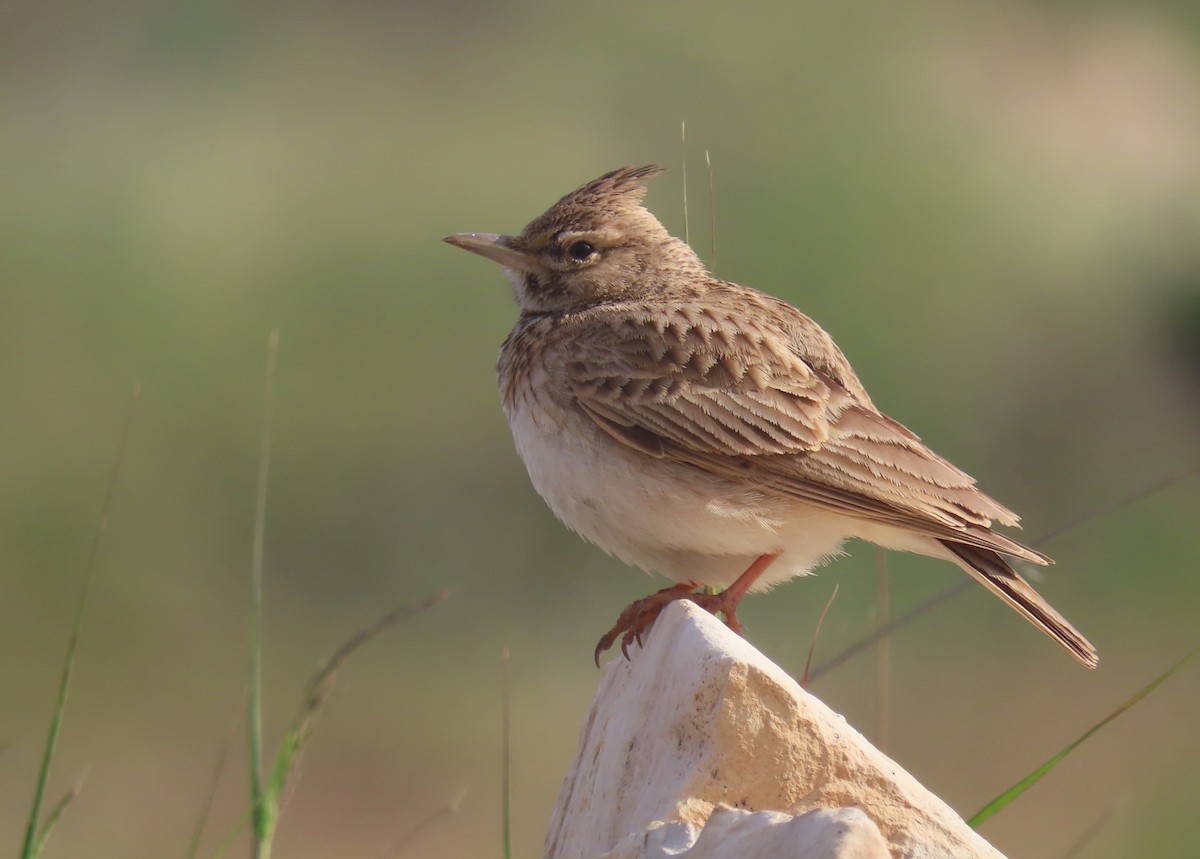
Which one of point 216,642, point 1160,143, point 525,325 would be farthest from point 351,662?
point 1160,143

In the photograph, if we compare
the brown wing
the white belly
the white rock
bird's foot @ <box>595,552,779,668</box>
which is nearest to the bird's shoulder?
the brown wing

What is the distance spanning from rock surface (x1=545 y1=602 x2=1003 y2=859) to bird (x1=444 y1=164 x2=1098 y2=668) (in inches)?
36.8

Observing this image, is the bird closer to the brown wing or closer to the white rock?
the brown wing

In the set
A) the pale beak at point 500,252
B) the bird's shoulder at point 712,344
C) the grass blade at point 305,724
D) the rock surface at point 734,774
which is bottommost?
the grass blade at point 305,724

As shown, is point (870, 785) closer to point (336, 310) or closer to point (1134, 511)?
point (336, 310)

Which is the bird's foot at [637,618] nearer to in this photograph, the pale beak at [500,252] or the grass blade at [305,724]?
the grass blade at [305,724]

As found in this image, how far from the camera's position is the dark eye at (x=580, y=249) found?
6.54 m

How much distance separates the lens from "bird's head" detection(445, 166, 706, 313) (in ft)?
21.4

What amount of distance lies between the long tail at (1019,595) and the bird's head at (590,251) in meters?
1.70

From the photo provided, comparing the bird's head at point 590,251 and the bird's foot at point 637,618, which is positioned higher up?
the bird's head at point 590,251

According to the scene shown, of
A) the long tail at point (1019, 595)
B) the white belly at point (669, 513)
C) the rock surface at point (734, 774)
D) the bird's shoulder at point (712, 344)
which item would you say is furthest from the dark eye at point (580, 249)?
the rock surface at point (734, 774)

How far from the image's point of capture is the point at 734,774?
3775 millimetres

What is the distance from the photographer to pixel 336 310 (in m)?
19.2

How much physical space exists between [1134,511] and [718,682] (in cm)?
1781
